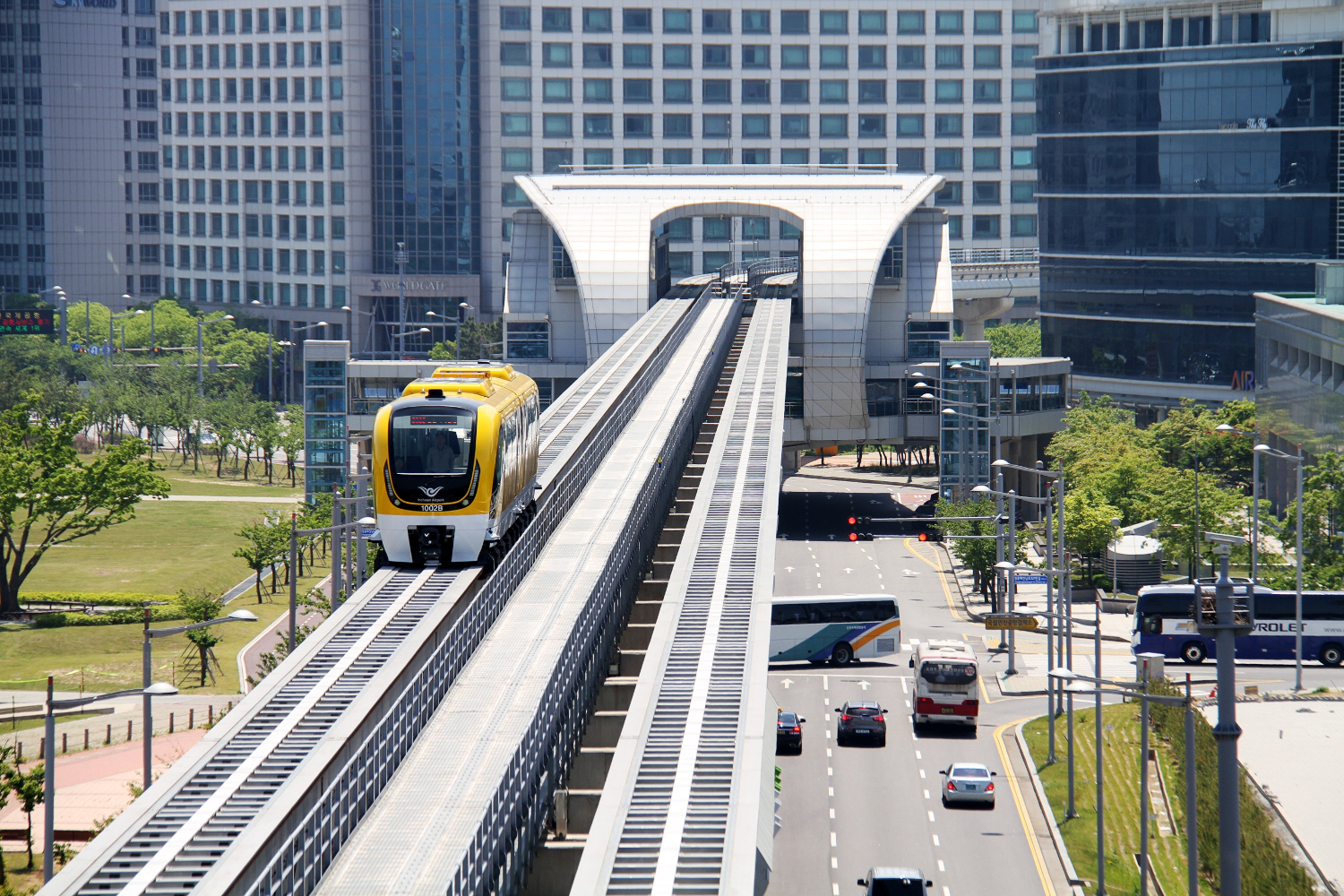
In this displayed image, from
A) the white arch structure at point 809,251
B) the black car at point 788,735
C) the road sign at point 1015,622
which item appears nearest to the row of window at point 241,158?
the white arch structure at point 809,251

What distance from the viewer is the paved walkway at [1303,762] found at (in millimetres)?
47312

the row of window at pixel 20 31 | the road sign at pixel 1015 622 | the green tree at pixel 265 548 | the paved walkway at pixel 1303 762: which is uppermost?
the row of window at pixel 20 31

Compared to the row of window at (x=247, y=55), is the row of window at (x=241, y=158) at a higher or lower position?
lower

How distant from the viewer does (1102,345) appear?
427 feet

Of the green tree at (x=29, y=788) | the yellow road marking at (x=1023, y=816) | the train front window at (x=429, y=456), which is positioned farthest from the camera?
the yellow road marking at (x=1023, y=816)

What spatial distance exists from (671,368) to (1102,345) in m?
70.0

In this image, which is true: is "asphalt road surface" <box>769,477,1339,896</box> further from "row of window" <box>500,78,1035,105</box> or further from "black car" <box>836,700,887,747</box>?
"row of window" <box>500,78,1035,105</box>

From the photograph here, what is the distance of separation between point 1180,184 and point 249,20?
94.2 metres

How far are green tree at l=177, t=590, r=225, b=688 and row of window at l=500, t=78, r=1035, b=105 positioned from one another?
94764mm

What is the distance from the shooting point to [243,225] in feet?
557

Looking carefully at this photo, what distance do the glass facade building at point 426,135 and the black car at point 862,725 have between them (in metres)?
113

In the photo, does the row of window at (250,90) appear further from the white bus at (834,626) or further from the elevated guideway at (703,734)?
the elevated guideway at (703,734)

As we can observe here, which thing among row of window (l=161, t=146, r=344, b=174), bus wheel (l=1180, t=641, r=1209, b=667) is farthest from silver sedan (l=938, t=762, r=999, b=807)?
row of window (l=161, t=146, r=344, b=174)

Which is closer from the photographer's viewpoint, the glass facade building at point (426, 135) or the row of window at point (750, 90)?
the row of window at point (750, 90)
